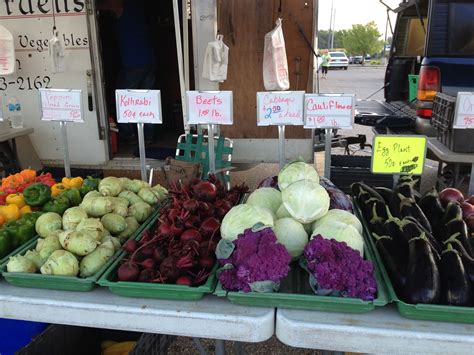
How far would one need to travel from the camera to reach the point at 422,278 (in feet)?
4.71

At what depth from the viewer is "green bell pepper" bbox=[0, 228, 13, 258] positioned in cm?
186

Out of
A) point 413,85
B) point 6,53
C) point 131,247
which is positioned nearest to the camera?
point 131,247

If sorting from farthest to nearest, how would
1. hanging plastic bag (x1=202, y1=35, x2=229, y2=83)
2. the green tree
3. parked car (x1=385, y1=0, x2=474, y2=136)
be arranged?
the green tree < hanging plastic bag (x1=202, y1=35, x2=229, y2=83) < parked car (x1=385, y1=0, x2=474, y2=136)

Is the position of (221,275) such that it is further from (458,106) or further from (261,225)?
(458,106)

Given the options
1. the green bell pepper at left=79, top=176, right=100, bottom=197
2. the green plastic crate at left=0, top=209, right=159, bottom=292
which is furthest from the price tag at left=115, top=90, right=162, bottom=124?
the green plastic crate at left=0, top=209, right=159, bottom=292

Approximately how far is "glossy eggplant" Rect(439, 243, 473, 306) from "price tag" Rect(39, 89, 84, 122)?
211cm

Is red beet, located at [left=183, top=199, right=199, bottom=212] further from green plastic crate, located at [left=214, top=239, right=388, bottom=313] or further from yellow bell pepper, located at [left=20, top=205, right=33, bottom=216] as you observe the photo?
yellow bell pepper, located at [left=20, top=205, right=33, bottom=216]

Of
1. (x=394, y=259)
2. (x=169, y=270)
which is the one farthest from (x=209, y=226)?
(x=394, y=259)

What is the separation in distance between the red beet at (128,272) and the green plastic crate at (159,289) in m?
0.03

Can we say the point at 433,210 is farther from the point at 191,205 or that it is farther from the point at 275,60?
the point at 275,60

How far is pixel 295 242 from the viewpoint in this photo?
1.66 metres

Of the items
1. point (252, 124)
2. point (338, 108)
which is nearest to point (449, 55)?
point (252, 124)

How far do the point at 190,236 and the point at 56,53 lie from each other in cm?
391

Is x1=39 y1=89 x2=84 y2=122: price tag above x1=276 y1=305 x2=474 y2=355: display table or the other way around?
above
